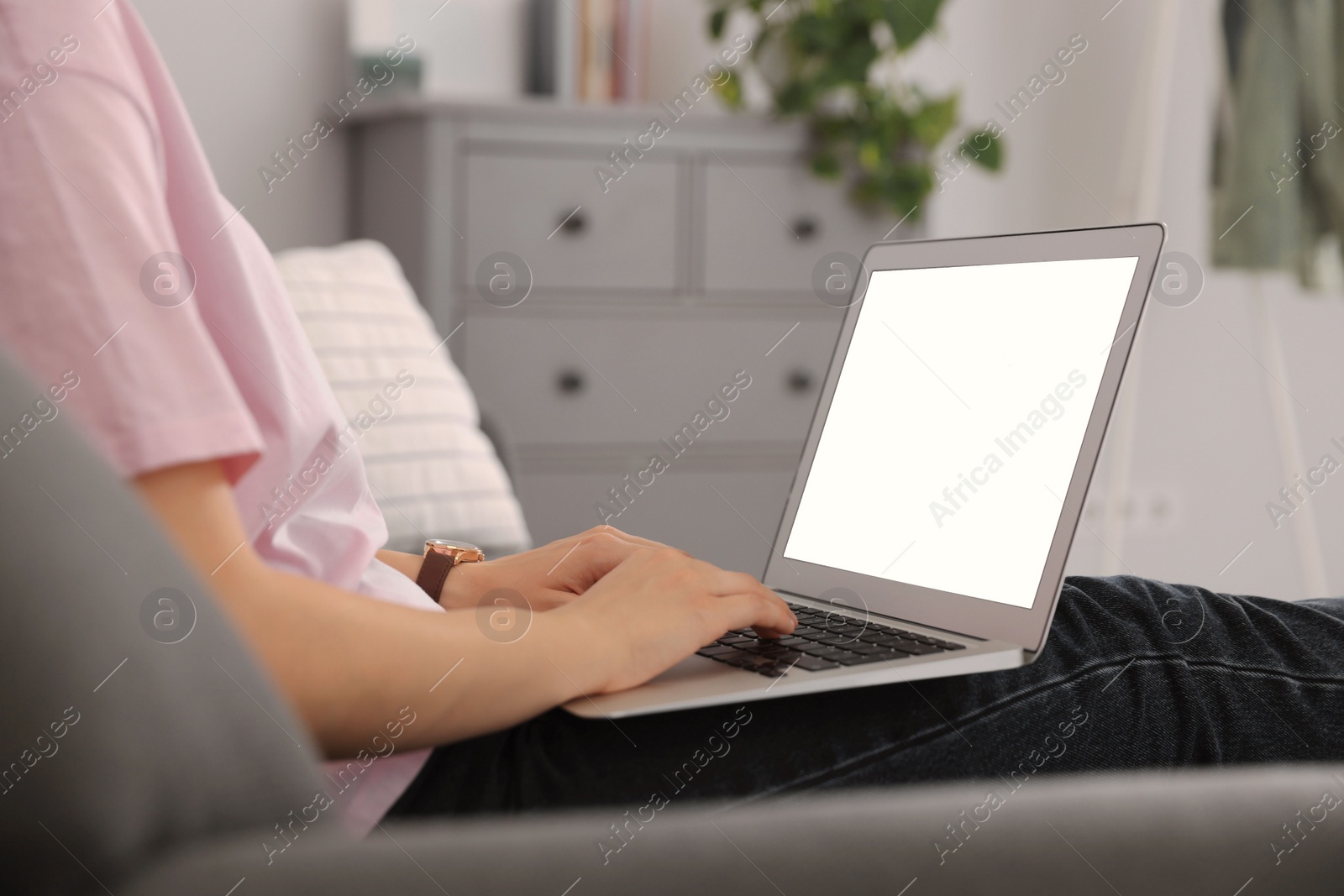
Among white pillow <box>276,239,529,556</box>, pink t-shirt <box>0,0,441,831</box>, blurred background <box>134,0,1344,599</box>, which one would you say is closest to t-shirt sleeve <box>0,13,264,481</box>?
pink t-shirt <box>0,0,441,831</box>

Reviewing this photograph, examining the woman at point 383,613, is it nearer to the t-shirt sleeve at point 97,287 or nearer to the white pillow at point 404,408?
the t-shirt sleeve at point 97,287

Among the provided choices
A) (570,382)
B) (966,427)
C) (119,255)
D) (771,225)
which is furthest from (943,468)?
(771,225)

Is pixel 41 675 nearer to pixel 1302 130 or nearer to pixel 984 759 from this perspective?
pixel 984 759

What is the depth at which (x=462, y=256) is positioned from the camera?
100 inches

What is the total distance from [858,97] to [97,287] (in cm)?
240

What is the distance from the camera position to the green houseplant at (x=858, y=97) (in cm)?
266

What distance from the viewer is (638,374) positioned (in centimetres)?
265

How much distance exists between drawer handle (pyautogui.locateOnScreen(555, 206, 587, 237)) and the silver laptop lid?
65.8 inches

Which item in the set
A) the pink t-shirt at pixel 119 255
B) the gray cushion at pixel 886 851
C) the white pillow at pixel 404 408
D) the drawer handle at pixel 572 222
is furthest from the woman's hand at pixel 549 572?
the drawer handle at pixel 572 222

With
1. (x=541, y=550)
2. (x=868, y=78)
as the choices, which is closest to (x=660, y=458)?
(x=868, y=78)

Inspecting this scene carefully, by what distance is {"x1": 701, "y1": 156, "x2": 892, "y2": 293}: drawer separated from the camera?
268 centimetres

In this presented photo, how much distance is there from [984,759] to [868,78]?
2330 millimetres

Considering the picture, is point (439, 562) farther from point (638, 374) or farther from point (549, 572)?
point (638, 374)

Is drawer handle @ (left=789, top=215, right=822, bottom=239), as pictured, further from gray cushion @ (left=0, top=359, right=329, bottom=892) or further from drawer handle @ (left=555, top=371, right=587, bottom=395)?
gray cushion @ (left=0, top=359, right=329, bottom=892)
